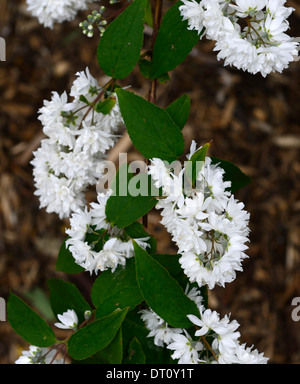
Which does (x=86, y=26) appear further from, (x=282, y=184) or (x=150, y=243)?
(x=282, y=184)

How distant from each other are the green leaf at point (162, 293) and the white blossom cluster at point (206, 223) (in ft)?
0.21

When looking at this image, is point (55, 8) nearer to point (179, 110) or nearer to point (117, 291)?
point (179, 110)

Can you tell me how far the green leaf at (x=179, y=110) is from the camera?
4.57ft

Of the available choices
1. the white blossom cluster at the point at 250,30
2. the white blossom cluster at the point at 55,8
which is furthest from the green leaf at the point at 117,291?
the white blossom cluster at the point at 55,8

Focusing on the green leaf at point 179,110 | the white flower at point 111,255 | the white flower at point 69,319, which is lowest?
the white flower at point 69,319

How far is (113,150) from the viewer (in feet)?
9.00

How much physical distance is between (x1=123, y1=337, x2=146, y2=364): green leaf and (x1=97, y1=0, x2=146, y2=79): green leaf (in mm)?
774

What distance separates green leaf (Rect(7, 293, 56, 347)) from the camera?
140 cm

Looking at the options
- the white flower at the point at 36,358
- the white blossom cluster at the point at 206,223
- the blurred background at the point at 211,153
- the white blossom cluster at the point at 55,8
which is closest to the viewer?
the white blossom cluster at the point at 206,223

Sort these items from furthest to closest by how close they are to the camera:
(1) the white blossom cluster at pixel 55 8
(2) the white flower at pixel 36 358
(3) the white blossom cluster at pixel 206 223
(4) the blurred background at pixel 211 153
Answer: (4) the blurred background at pixel 211 153, (1) the white blossom cluster at pixel 55 8, (2) the white flower at pixel 36 358, (3) the white blossom cluster at pixel 206 223

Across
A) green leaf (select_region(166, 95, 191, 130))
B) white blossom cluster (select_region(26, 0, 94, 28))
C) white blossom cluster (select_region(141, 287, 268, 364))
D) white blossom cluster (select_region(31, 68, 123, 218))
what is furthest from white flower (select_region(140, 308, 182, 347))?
white blossom cluster (select_region(26, 0, 94, 28))

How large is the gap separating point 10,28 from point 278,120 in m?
1.63

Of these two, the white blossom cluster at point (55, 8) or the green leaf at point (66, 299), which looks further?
the white blossom cluster at point (55, 8)

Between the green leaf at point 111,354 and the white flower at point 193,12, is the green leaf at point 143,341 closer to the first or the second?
the green leaf at point 111,354
